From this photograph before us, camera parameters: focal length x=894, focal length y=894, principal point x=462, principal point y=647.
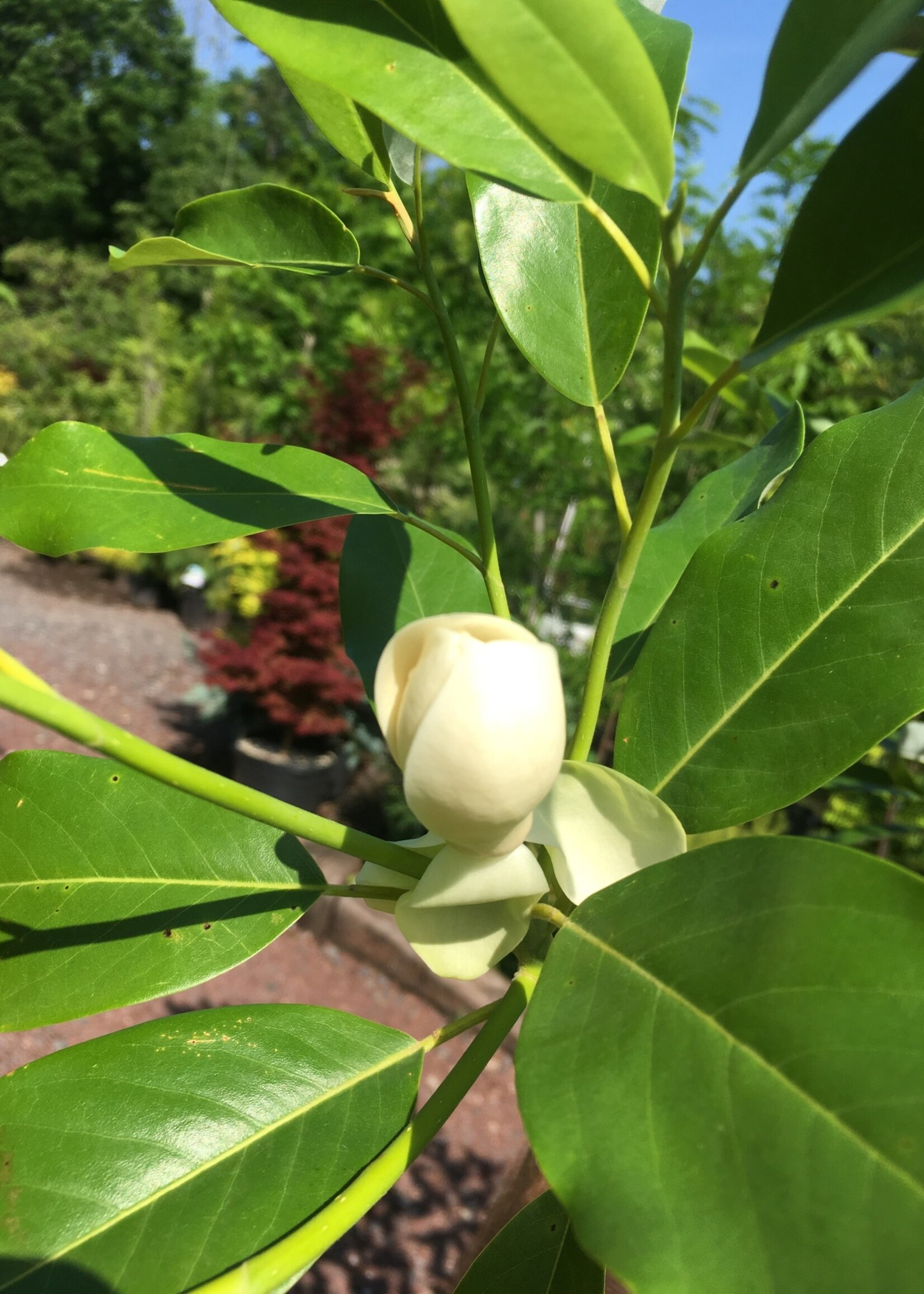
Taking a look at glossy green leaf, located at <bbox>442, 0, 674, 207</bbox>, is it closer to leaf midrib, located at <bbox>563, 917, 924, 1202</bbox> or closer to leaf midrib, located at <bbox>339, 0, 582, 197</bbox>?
leaf midrib, located at <bbox>339, 0, 582, 197</bbox>

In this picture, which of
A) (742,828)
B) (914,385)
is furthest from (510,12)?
(742,828)

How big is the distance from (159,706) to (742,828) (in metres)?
4.33

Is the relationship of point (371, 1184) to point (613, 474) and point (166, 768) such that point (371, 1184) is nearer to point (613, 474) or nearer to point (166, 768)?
point (166, 768)

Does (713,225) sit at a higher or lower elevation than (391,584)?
higher

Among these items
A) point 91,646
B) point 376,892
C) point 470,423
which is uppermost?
point 470,423

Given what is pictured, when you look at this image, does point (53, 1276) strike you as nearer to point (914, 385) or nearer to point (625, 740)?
point (625, 740)

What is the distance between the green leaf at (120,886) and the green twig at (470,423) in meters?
0.24

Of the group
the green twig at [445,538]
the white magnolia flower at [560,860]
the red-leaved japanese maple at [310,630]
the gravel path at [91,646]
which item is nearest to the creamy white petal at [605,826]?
the white magnolia flower at [560,860]

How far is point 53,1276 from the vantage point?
0.47m

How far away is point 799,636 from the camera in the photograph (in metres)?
0.60

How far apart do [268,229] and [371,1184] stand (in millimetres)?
654

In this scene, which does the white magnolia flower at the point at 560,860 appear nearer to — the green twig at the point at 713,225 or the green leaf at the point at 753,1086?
the green leaf at the point at 753,1086

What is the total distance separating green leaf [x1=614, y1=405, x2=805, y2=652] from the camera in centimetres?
81

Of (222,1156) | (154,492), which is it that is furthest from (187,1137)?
(154,492)
